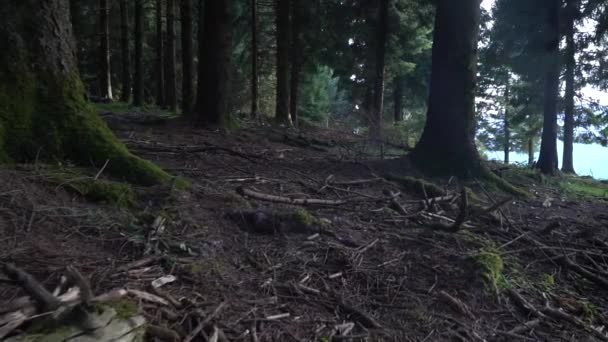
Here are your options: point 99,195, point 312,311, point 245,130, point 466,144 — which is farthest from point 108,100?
point 312,311

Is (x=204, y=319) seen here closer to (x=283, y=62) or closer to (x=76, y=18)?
(x=283, y=62)

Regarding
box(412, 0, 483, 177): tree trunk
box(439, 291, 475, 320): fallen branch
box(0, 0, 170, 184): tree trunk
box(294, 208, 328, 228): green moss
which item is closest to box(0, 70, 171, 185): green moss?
box(0, 0, 170, 184): tree trunk

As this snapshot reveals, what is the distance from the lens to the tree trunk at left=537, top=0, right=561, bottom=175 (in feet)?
51.0

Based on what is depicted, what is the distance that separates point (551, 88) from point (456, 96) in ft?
30.8

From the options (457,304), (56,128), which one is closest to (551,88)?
(457,304)

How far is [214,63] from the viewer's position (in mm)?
10156

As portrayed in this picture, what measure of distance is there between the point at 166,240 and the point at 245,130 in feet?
24.8

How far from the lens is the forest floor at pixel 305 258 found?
2.92 m

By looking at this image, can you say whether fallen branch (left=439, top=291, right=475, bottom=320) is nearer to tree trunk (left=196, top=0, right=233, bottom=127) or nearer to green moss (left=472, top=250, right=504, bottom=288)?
green moss (left=472, top=250, right=504, bottom=288)

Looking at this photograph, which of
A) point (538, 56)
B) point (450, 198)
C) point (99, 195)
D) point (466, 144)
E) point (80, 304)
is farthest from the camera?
point (538, 56)

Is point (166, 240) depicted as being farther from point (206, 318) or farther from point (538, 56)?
point (538, 56)

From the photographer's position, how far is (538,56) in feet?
52.3

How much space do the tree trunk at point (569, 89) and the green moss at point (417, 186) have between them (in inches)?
436

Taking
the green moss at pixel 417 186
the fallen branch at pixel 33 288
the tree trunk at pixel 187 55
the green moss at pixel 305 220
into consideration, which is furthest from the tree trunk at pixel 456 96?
the tree trunk at pixel 187 55
